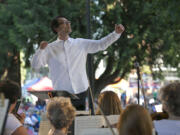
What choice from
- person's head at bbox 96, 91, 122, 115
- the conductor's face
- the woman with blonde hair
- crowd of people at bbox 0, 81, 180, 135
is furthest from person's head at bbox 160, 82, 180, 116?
the conductor's face

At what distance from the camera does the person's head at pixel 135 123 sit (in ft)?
5.83

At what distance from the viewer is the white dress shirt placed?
323 cm

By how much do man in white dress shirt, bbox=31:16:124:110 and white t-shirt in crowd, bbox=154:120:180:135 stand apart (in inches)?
51.0

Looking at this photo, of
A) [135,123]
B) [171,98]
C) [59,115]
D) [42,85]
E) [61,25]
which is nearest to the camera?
[135,123]

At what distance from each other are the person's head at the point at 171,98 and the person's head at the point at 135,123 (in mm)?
318

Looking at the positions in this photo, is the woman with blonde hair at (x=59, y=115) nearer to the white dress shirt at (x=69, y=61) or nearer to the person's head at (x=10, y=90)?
the person's head at (x=10, y=90)

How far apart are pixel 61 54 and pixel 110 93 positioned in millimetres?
724

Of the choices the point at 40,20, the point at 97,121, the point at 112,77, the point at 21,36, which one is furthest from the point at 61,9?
the point at 97,121

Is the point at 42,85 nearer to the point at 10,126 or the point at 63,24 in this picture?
the point at 63,24

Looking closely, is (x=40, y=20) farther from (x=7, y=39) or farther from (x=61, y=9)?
(x=7, y=39)

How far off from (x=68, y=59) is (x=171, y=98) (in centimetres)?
146

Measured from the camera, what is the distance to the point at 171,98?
205cm

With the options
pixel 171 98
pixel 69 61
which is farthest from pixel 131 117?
pixel 69 61

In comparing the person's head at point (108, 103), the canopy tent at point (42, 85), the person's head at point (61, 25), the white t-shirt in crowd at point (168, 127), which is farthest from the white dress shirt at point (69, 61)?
the canopy tent at point (42, 85)
